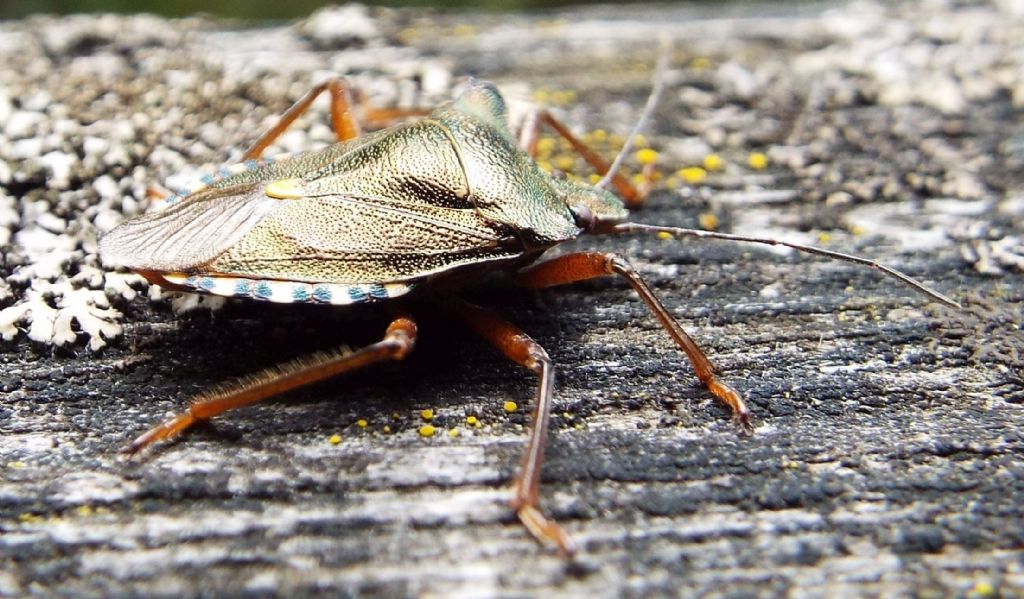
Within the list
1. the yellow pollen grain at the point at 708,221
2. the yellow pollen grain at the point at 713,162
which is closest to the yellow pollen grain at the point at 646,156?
the yellow pollen grain at the point at 713,162

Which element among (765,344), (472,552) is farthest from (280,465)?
(765,344)

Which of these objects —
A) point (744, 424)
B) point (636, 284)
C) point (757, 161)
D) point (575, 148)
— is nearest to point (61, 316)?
point (636, 284)

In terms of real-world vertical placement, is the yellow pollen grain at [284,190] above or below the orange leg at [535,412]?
above

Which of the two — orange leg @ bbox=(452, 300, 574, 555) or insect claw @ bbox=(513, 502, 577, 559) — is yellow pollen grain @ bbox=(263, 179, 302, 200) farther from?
insect claw @ bbox=(513, 502, 577, 559)

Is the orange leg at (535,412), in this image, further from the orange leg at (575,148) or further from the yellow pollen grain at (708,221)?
the yellow pollen grain at (708,221)

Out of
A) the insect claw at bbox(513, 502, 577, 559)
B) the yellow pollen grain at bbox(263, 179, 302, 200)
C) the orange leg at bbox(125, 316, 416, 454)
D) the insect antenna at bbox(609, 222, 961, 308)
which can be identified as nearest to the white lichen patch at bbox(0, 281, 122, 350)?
the orange leg at bbox(125, 316, 416, 454)

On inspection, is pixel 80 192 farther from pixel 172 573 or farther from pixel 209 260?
pixel 172 573

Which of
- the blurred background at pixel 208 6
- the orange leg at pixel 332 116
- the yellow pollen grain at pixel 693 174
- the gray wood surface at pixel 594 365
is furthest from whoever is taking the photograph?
the blurred background at pixel 208 6
